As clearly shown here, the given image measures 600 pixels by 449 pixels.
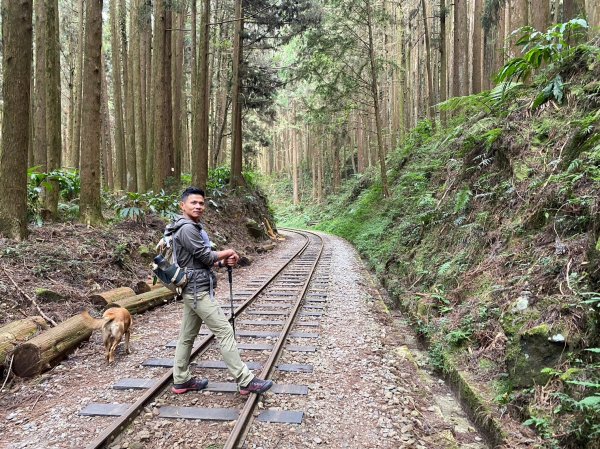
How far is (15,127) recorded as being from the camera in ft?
22.9

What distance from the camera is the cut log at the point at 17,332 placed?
471cm

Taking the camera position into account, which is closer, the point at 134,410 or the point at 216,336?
the point at 134,410

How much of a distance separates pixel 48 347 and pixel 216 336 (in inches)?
92.4

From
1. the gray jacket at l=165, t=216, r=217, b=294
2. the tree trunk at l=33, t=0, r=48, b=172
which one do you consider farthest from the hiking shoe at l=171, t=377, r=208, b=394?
the tree trunk at l=33, t=0, r=48, b=172

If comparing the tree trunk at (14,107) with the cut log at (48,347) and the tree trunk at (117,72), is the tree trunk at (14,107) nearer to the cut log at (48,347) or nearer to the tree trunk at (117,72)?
the cut log at (48,347)

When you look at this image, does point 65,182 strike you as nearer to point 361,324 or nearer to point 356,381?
point 361,324

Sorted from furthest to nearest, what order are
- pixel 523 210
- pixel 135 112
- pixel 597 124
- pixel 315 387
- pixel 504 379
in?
pixel 135 112, pixel 523 210, pixel 597 124, pixel 315 387, pixel 504 379

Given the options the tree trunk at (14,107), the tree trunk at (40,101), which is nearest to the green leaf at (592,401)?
the tree trunk at (14,107)

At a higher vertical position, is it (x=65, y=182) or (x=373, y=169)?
(x=373, y=169)

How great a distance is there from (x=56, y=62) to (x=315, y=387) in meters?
11.5

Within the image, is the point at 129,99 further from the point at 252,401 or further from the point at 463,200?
the point at 252,401

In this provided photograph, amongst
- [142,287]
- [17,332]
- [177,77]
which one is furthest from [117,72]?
[17,332]

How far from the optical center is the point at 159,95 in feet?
48.3

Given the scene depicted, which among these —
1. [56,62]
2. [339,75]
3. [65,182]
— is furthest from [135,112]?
[339,75]
